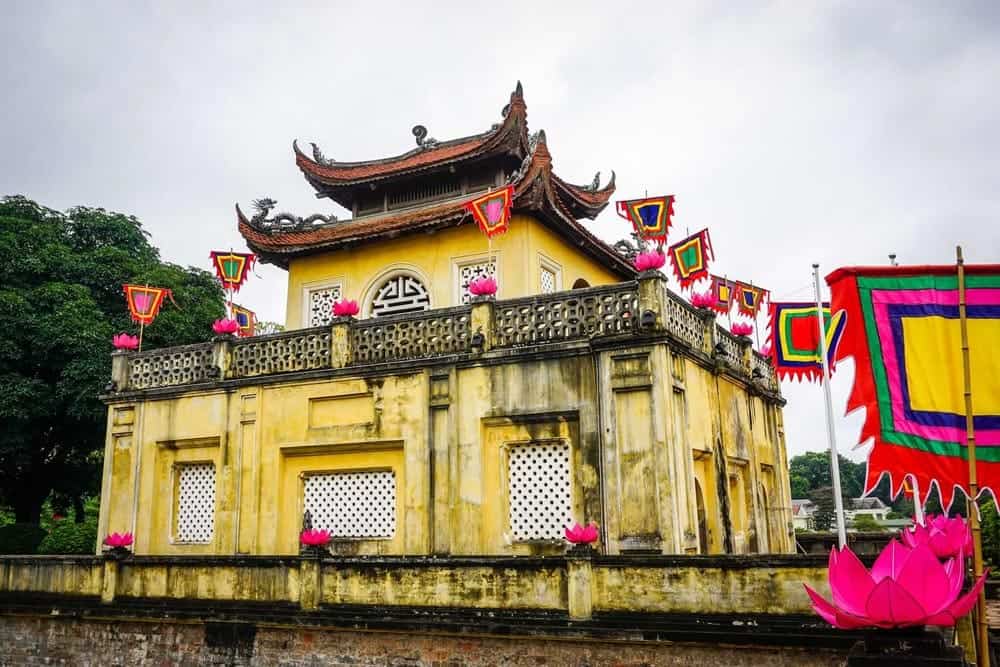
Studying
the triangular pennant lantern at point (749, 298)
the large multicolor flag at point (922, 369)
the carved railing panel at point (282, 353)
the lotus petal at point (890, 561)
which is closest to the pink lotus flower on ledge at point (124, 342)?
the carved railing panel at point (282, 353)

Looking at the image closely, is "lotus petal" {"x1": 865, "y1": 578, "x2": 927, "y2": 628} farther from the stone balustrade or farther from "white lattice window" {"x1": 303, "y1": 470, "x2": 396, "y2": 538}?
"white lattice window" {"x1": 303, "y1": 470, "x2": 396, "y2": 538}

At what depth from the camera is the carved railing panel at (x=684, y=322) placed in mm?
12516

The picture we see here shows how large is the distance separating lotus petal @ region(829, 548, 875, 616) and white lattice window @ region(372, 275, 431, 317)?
12885mm

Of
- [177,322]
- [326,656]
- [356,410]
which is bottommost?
[326,656]

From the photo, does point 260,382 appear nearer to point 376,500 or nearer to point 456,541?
point 376,500

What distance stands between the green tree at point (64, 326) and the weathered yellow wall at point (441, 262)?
5.95 metres

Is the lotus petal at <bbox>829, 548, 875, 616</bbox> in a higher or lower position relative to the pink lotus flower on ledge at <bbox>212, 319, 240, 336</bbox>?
lower

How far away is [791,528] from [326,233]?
12305mm

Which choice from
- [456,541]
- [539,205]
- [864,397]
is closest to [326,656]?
[456,541]

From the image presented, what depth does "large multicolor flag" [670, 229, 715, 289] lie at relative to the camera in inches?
605

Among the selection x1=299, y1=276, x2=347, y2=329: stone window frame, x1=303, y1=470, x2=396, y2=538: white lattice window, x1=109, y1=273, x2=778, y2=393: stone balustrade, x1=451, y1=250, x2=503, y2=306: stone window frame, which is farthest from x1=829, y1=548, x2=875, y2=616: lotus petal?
x1=299, y1=276, x2=347, y2=329: stone window frame

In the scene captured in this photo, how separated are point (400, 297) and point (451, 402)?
5.09 meters

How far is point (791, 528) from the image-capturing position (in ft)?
59.2

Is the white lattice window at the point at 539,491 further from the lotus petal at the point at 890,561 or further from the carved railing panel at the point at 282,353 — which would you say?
the lotus petal at the point at 890,561
